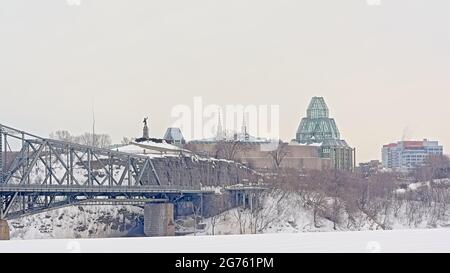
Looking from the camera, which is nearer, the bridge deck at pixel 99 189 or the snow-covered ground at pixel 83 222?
the bridge deck at pixel 99 189

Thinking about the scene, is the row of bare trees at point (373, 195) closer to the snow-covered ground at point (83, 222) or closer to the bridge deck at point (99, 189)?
the bridge deck at point (99, 189)

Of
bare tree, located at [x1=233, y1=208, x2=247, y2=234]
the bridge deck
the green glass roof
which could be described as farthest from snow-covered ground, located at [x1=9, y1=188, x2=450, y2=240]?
the green glass roof

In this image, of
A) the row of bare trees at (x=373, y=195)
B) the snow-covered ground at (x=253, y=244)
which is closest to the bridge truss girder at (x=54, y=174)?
the row of bare trees at (x=373, y=195)

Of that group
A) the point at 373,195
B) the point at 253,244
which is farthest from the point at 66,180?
the point at 253,244

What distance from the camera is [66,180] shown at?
14.3 metres

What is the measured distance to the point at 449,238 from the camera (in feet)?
6.55

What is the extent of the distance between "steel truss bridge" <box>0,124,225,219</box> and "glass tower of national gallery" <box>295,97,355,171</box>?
9.88ft

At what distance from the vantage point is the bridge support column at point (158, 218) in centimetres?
1179

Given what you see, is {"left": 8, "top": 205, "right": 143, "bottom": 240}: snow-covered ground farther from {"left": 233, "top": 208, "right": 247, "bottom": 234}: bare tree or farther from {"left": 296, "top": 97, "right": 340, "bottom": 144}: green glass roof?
{"left": 296, "top": 97, "right": 340, "bottom": 144}: green glass roof

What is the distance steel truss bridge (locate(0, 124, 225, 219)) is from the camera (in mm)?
11828

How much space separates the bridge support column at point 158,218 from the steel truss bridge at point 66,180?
0.79 feet
